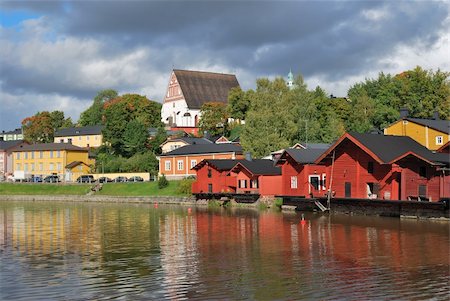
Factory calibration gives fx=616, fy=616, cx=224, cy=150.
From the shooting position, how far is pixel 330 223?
154ft

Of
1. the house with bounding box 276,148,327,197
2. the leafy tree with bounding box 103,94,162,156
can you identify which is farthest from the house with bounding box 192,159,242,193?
the leafy tree with bounding box 103,94,162,156

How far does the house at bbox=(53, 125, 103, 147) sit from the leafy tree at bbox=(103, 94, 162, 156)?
785cm

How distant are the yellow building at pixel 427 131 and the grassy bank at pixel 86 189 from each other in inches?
1131

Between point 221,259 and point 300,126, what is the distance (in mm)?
63511

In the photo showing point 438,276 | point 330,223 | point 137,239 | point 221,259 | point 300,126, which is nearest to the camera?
point 438,276

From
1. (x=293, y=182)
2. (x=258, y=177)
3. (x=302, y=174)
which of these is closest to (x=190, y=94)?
(x=258, y=177)

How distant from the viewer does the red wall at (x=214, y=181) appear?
242 ft

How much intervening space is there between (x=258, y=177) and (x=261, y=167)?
1.71m

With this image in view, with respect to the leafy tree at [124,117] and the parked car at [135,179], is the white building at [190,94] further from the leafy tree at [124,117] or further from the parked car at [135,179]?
the parked car at [135,179]

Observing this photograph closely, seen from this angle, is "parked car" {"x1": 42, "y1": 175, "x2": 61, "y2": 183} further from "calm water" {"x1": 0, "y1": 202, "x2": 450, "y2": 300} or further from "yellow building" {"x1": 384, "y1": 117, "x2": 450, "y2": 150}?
"yellow building" {"x1": 384, "y1": 117, "x2": 450, "y2": 150}

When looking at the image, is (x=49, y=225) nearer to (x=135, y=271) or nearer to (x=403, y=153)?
(x=135, y=271)

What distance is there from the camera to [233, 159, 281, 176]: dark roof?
69319 millimetres

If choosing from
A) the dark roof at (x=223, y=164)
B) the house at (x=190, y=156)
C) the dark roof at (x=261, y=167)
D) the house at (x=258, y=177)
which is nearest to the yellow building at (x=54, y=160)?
the house at (x=190, y=156)

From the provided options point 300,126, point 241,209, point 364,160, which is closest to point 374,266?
point 364,160
